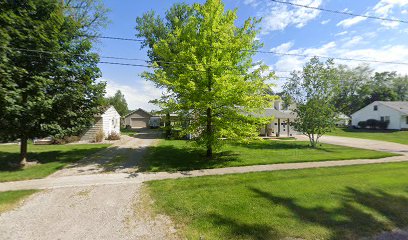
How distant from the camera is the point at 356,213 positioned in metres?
5.75

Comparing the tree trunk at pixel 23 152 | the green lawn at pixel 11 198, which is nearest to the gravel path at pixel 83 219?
the green lawn at pixel 11 198

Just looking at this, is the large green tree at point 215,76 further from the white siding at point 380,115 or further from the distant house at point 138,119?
the white siding at point 380,115

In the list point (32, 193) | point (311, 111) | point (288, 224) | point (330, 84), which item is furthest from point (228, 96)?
point (330, 84)

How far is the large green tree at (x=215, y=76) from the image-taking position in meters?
10.2

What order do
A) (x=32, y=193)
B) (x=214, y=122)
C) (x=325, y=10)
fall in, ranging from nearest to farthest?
(x=32, y=193) < (x=325, y=10) < (x=214, y=122)

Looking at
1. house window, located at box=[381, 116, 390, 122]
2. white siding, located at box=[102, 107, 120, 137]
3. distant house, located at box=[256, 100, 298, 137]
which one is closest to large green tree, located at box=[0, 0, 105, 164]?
white siding, located at box=[102, 107, 120, 137]

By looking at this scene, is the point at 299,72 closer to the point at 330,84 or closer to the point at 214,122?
the point at 330,84

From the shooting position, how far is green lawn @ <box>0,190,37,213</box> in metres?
6.14

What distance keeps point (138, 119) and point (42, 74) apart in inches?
1646

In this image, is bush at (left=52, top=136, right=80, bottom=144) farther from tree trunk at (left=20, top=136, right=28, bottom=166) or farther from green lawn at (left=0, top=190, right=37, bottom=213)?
green lawn at (left=0, top=190, right=37, bottom=213)

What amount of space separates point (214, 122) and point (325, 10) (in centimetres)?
641

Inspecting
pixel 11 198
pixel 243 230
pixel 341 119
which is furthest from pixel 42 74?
pixel 341 119

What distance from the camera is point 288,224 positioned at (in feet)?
16.7

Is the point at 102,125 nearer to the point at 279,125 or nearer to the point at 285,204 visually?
the point at 285,204
